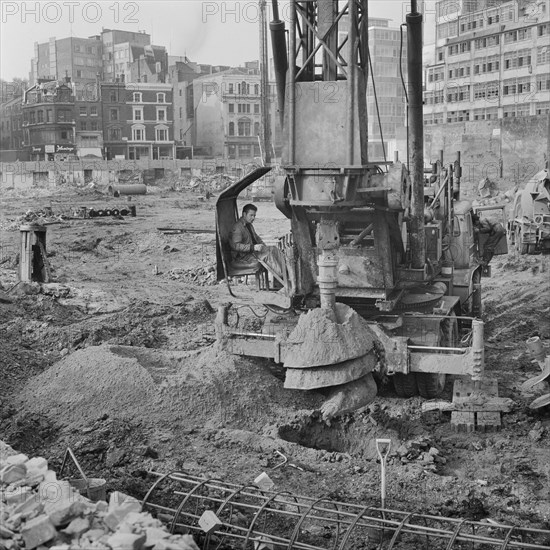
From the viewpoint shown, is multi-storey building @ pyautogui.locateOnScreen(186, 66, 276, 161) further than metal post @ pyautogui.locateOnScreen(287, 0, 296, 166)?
Yes

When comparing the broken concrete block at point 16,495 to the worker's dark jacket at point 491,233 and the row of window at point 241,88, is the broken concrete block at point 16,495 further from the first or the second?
the row of window at point 241,88

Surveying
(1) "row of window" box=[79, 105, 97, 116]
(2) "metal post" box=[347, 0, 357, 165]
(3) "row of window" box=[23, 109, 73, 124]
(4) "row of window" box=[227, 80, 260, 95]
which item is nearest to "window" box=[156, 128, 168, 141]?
(1) "row of window" box=[79, 105, 97, 116]

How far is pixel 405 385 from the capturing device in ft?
33.0

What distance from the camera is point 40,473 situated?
5953 millimetres

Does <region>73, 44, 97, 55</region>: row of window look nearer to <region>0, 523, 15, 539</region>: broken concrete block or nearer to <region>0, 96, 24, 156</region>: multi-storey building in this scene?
<region>0, 96, 24, 156</region>: multi-storey building

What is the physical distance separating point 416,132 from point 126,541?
692cm

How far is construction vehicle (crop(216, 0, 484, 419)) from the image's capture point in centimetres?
878

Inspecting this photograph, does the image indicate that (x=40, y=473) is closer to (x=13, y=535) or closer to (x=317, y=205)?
(x=13, y=535)

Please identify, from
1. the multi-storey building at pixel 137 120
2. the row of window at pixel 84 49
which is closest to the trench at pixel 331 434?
the multi-storey building at pixel 137 120

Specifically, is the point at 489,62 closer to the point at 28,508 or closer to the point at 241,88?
the point at 241,88

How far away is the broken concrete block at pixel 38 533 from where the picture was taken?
504 centimetres

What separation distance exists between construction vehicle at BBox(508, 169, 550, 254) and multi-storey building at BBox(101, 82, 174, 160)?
4789 cm

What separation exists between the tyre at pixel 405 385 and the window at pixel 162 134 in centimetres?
5974

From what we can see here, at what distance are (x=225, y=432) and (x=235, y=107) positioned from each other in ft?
201
